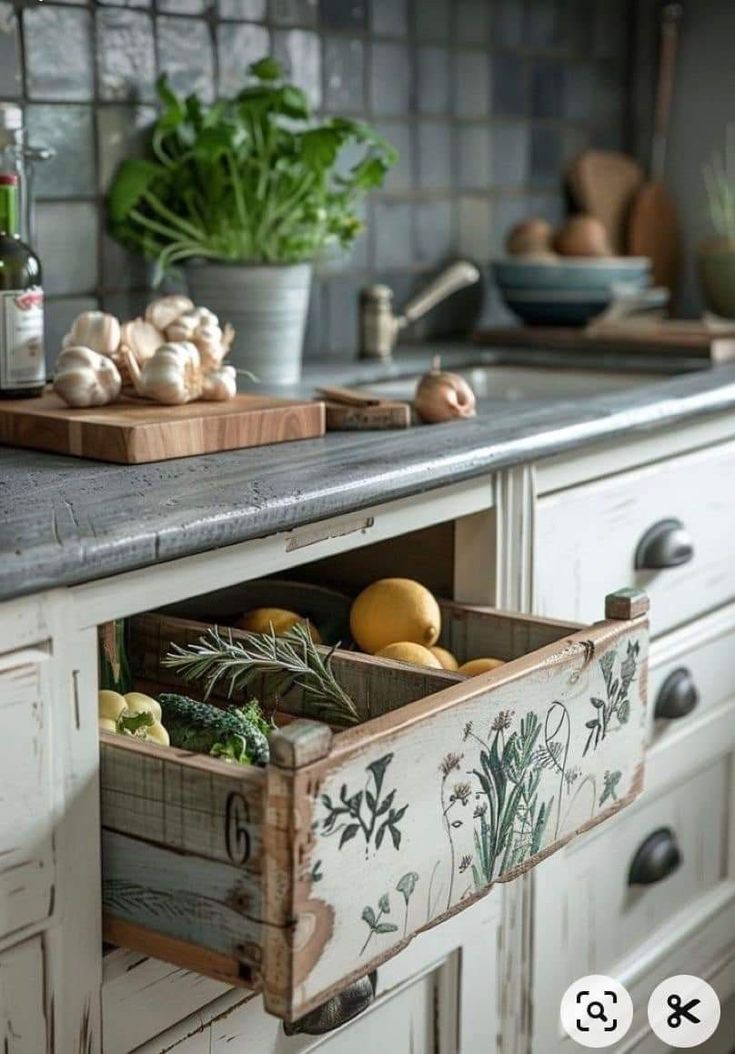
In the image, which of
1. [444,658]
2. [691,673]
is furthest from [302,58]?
[444,658]

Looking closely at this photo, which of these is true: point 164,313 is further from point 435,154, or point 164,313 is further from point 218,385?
point 435,154

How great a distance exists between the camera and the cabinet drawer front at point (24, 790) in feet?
3.22

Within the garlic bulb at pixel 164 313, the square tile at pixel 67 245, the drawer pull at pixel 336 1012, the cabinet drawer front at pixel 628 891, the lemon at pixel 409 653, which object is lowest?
the cabinet drawer front at pixel 628 891

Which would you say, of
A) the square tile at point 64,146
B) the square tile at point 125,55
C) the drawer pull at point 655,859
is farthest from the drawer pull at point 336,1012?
the square tile at point 125,55

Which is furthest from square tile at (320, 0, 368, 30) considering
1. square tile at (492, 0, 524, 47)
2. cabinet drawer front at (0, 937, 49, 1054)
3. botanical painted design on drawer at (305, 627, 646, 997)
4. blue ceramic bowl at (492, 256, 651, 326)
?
cabinet drawer front at (0, 937, 49, 1054)

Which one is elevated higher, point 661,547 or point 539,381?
point 539,381

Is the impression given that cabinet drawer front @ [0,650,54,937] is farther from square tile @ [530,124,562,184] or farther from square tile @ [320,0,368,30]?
square tile @ [530,124,562,184]

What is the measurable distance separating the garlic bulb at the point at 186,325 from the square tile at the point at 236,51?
24.3 inches

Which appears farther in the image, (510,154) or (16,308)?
(510,154)

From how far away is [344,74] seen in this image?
2.29m

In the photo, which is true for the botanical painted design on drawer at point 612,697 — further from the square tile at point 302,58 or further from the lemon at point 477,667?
the square tile at point 302,58

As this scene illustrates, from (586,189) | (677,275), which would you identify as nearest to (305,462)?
(586,189)

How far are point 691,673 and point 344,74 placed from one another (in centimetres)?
106

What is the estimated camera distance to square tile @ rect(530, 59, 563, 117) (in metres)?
2.71
